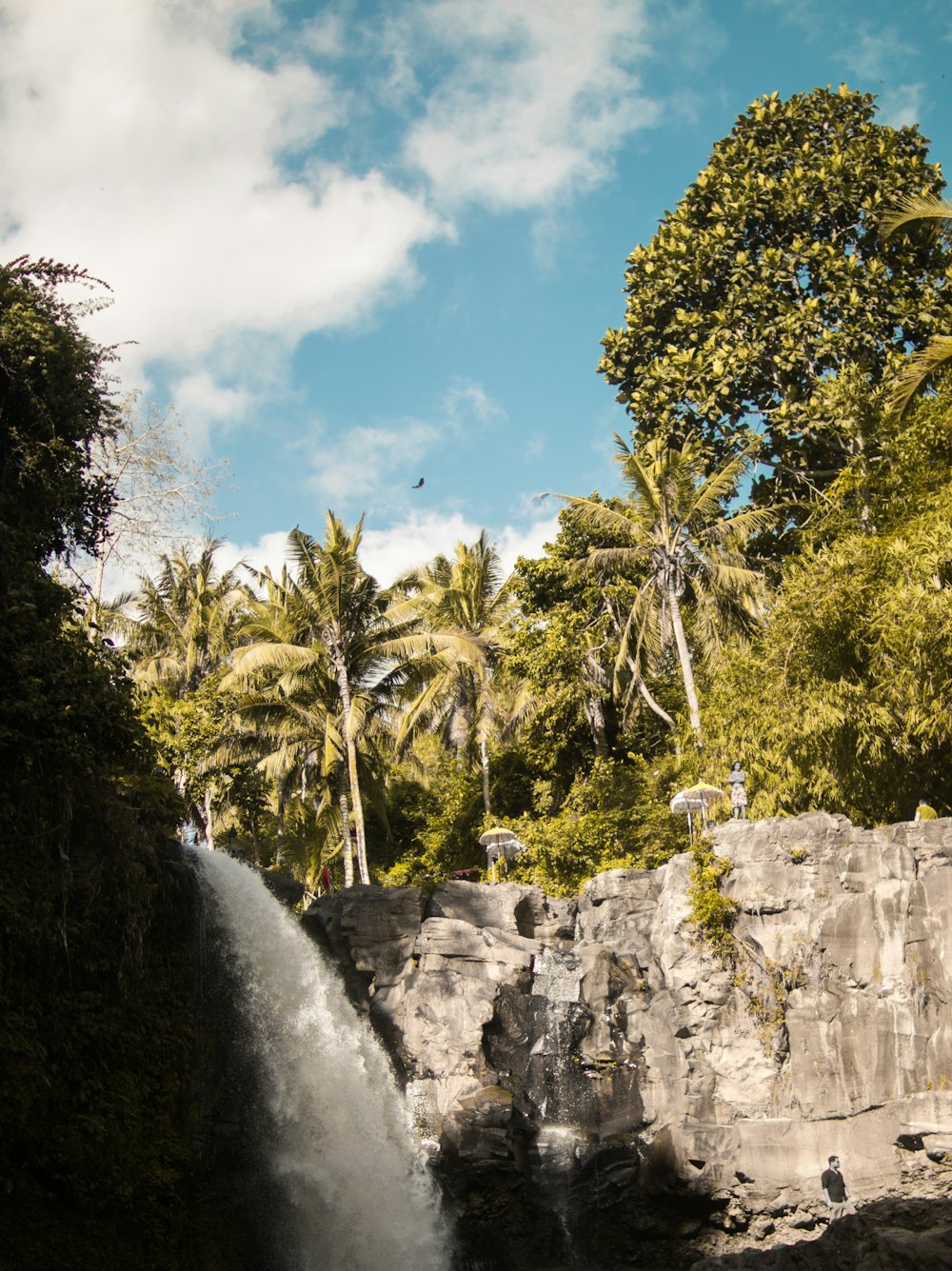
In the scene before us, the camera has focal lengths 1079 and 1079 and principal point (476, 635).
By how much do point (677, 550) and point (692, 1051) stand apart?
1110cm

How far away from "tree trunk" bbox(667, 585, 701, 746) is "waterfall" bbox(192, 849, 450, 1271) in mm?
8417

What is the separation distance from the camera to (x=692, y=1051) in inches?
650

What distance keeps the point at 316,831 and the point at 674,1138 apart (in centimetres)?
1982

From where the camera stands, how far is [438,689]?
28.6 metres

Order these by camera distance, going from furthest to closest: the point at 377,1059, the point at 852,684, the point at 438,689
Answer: the point at 438,689, the point at 852,684, the point at 377,1059

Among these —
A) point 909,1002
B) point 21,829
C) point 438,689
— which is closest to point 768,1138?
point 909,1002

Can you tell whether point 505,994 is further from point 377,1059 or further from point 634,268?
point 634,268

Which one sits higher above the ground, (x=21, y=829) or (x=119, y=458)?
(x=119, y=458)

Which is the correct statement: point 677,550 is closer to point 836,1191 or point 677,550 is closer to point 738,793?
point 738,793

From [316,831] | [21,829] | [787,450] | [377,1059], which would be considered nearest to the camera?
[21,829]

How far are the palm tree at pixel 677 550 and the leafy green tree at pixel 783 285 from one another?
2.38 m

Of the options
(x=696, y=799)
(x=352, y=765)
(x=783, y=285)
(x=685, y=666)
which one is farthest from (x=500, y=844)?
(x=783, y=285)

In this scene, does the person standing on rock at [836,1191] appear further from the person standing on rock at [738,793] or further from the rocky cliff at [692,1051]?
the person standing on rock at [738,793]

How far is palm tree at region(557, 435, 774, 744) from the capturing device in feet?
76.8
